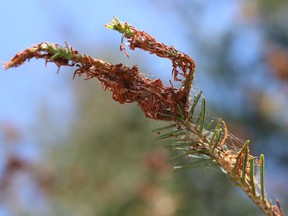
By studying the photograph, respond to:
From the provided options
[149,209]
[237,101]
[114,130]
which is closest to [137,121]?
[114,130]

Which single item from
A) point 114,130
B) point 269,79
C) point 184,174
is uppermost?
point 114,130

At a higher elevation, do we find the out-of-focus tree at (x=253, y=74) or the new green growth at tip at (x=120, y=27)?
the out-of-focus tree at (x=253, y=74)

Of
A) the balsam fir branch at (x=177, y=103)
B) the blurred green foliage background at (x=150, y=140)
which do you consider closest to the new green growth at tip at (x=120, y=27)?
the balsam fir branch at (x=177, y=103)

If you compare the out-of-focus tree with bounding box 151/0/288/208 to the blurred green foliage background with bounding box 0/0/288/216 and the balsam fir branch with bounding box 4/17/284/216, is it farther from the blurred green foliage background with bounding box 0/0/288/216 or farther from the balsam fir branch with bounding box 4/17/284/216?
the balsam fir branch with bounding box 4/17/284/216

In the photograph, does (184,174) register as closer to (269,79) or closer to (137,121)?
(269,79)

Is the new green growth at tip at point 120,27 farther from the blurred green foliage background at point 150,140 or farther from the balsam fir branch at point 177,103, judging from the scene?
the blurred green foliage background at point 150,140

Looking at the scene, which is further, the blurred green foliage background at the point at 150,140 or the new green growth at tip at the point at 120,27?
the blurred green foliage background at the point at 150,140

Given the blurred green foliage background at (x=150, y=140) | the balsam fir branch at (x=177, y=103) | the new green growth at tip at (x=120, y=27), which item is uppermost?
the blurred green foliage background at (x=150, y=140)

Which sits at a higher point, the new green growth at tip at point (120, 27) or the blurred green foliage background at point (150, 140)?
the blurred green foliage background at point (150, 140)

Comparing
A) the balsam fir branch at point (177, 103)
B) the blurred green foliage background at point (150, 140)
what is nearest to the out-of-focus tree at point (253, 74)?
the blurred green foliage background at point (150, 140)

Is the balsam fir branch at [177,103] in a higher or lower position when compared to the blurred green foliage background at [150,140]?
lower
